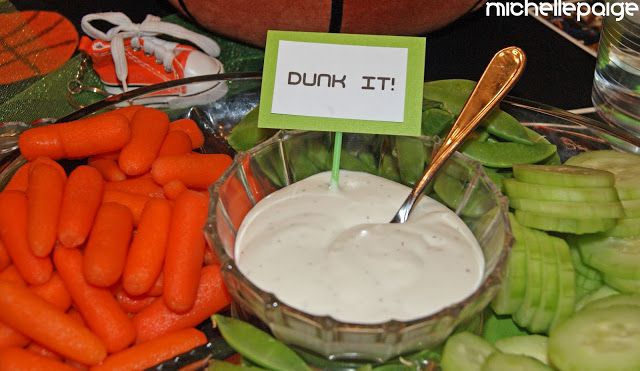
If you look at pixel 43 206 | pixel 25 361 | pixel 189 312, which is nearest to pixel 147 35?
pixel 43 206

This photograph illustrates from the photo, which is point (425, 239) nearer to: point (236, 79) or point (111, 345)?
point (111, 345)

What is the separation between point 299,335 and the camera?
1.10 metres

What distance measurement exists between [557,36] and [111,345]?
1.57 m

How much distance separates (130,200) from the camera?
1343 millimetres

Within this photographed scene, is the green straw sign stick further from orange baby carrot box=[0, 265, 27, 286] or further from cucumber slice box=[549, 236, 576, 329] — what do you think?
orange baby carrot box=[0, 265, 27, 286]

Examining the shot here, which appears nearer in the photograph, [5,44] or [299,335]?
[299,335]

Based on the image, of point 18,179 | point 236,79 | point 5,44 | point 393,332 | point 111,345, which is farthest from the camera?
point 5,44

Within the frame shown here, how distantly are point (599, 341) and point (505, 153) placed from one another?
0.48 metres

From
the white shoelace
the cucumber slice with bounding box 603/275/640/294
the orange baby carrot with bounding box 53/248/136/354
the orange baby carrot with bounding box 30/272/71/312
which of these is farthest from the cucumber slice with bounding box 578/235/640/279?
the white shoelace

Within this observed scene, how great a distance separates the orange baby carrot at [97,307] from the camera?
1175 mm

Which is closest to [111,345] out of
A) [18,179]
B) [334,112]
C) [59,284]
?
[59,284]

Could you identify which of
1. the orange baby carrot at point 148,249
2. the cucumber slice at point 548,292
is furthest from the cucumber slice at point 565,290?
the orange baby carrot at point 148,249

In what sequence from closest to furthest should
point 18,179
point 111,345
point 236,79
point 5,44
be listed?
point 111,345 < point 18,179 < point 236,79 < point 5,44

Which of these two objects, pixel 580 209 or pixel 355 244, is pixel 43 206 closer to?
pixel 355 244
